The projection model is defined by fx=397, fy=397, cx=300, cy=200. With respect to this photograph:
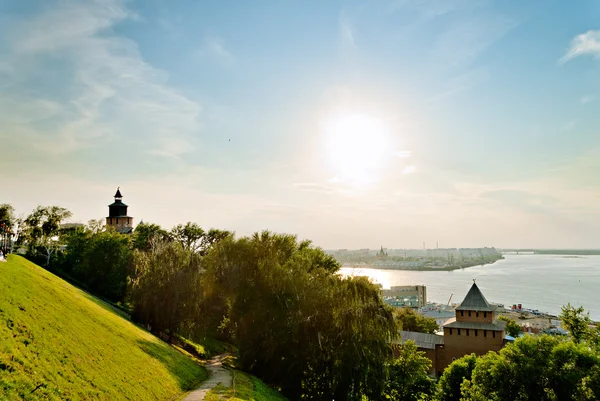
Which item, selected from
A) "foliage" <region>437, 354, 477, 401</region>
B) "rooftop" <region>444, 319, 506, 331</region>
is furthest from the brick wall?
"foliage" <region>437, 354, 477, 401</region>

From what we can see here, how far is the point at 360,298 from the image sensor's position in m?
24.5

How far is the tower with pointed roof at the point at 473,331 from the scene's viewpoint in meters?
36.6

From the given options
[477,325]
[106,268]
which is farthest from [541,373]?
[106,268]

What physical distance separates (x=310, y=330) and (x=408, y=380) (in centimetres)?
758

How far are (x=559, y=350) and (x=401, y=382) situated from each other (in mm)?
9377

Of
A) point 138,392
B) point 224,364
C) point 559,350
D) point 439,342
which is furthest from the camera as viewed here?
point 439,342

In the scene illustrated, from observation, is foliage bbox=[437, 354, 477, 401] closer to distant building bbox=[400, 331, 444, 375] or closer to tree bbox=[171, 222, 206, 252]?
distant building bbox=[400, 331, 444, 375]

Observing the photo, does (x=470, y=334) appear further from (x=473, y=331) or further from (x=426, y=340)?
(x=426, y=340)

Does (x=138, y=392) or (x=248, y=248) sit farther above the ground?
(x=248, y=248)

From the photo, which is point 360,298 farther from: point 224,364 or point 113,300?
point 113,300

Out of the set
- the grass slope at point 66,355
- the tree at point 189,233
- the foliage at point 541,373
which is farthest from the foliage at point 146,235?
the foliage at point 541,373

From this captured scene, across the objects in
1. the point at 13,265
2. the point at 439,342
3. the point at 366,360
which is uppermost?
the point at 13,265

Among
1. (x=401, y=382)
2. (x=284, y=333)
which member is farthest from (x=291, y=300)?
(x=401, y=382)

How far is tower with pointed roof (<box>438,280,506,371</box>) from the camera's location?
3656 centimetres
